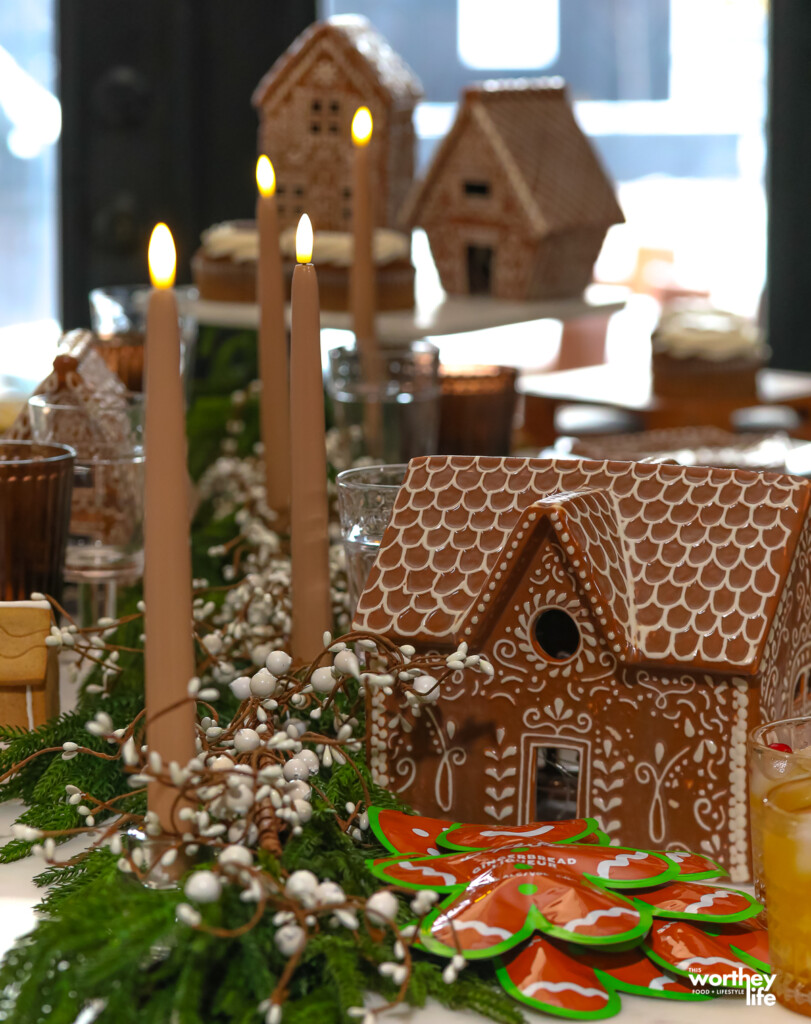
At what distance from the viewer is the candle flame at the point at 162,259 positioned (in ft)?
1.79

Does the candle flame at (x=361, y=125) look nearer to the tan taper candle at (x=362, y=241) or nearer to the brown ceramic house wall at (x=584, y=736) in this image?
the tan taper candle at (x=362, y=241)

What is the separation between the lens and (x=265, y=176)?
0.91 m

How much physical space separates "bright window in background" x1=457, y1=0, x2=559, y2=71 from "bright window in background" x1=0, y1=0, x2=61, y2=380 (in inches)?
76.0

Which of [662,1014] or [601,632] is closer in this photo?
[662,1014]

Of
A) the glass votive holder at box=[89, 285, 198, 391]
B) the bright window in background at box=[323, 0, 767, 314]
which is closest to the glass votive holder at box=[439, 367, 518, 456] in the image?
the glass votive holder at box=[89, 285, 198, 391]

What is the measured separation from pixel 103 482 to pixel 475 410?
18.1 inches

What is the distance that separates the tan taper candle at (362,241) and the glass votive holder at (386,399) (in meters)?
0.03

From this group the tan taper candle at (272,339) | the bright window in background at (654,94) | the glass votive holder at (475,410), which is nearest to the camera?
the tan taper candle at (272,339)

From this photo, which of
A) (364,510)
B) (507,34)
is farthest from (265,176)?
(507,34)

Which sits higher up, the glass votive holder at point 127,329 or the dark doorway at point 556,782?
the glass votive holder at point 127,329

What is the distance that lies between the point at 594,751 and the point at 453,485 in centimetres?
18

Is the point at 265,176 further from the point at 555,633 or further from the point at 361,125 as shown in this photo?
the point at 555,633
